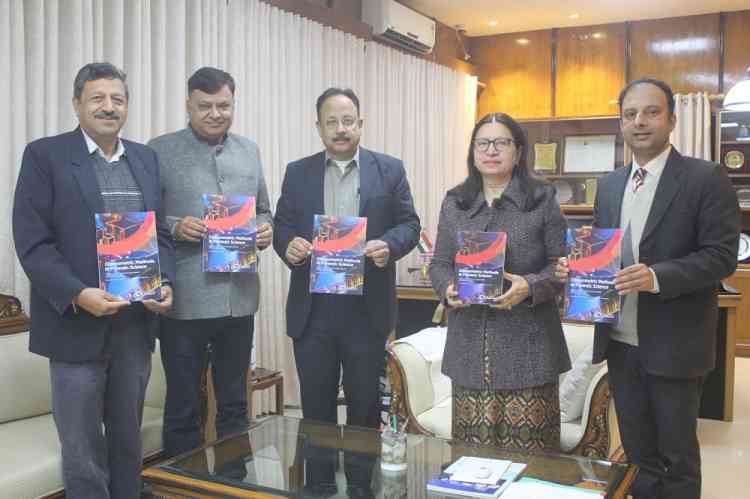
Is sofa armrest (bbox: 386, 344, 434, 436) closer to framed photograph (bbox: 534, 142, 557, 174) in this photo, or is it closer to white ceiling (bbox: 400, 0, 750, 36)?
white ceiling (bbox: 400, 0, 750, 36)

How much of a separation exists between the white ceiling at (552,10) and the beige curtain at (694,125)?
76 centimetres

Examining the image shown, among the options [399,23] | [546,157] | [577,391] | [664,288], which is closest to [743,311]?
[546,157]

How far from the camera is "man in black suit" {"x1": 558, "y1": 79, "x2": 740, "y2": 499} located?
6.53 feet

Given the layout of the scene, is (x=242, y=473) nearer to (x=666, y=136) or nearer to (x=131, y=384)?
(x=131, y=384)

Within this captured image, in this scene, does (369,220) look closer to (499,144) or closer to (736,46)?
(499,144)

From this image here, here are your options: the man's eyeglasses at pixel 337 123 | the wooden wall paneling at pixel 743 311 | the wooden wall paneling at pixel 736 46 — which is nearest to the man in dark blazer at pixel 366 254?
the man's eyeglasses at pixel 337 123

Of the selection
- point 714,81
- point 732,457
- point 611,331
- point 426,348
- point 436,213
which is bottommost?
point 732,457

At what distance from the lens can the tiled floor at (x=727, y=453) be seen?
3143mm

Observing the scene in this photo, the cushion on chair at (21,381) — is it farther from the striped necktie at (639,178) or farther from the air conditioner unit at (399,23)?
the air conditioner unit at (399,23)

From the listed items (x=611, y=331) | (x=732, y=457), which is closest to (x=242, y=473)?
(x=611, y=331)

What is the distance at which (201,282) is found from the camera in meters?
2.38

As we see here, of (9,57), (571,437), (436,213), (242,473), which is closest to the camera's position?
(242,473)

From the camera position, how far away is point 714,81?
656cm

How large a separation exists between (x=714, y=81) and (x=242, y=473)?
6034 mm
